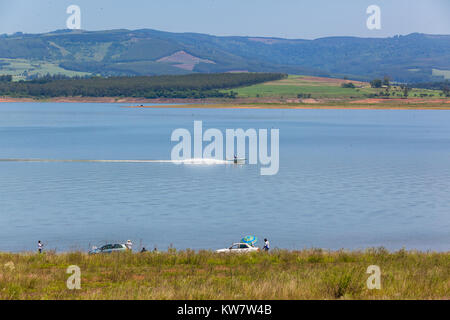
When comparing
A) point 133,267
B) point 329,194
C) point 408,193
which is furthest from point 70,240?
point 408,193

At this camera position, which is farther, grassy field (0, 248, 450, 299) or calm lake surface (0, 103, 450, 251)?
calm lake surface (0, 103, 450, 251)

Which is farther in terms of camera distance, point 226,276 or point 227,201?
point 227,201

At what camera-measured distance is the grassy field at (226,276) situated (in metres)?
22.8

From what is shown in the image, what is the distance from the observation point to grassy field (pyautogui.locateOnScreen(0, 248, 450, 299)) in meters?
22.8

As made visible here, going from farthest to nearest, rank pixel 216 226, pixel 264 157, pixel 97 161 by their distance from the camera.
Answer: pixel 264 157
pixel 97 161
pixel 216 226

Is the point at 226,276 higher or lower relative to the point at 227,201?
higher

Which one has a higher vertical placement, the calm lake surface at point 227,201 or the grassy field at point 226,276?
the grassy field at point 226,276

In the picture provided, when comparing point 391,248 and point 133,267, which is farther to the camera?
point 391,248

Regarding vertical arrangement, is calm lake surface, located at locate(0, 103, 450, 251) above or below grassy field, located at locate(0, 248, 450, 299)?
below

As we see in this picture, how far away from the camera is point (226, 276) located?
28.0 meters

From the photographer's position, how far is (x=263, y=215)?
→ 63.6m

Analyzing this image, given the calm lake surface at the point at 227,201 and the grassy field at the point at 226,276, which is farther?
the calm lake surface at the point at 227,201

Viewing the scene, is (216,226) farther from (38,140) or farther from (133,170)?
(38,140)
